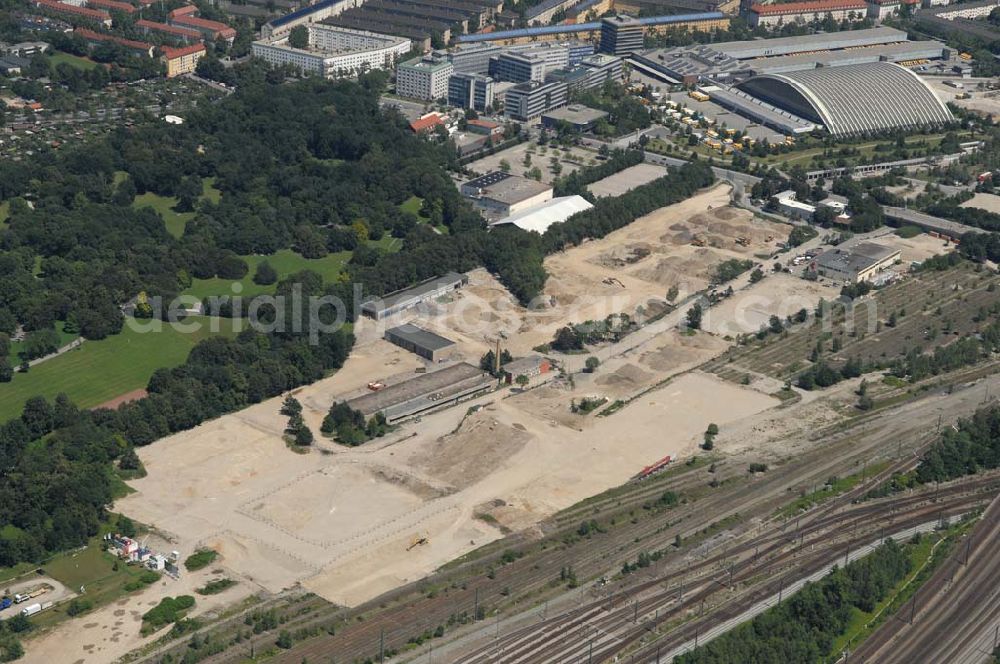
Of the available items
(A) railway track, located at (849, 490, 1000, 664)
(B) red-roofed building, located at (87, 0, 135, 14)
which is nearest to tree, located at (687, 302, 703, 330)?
(A) railway track, located at (849, 490, 1000, 664)

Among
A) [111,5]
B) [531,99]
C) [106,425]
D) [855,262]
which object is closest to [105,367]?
[106,425]

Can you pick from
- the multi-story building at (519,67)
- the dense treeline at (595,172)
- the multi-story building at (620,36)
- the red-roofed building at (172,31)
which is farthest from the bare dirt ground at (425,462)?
the red-roofed building at (172,31)

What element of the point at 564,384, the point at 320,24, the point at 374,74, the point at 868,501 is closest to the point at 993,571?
the point at 868,501

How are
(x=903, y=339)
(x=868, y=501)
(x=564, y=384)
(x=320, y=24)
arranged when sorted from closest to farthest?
(x=868, y=501) → (x=564, y=384) → (x=903, y=339) → (x=320, y=24)

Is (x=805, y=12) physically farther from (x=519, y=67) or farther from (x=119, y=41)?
(x=119, y=41)

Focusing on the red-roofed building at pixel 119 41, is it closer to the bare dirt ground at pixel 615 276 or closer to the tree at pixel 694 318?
the bare dirt ground at pixel 615 276

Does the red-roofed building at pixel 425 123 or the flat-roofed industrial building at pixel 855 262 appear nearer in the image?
the flat-roofed industrial building at pixel 855 262

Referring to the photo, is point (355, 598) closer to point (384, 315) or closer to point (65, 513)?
point (65, 513)
